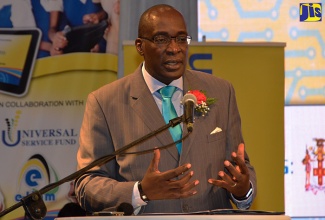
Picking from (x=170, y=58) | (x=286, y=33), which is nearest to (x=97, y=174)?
(x=170, y=58)

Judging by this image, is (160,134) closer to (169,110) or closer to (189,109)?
(169,110)

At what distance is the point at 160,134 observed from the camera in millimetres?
3352

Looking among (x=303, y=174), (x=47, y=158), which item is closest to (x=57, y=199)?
(x=47, y=158)

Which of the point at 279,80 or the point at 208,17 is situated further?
the point at 208,17

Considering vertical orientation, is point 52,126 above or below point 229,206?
above

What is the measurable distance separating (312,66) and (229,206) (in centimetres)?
401

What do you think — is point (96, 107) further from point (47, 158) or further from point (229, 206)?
point (47, 158)

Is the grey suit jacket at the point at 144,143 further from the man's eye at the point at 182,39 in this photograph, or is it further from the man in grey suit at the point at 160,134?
the man's eye at the point at 182,39

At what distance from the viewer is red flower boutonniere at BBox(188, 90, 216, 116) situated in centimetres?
335

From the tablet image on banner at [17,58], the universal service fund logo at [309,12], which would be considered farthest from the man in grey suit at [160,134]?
the universal service fund logo at [309,12]

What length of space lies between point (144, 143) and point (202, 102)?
0.34m

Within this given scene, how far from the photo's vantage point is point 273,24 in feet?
23.4

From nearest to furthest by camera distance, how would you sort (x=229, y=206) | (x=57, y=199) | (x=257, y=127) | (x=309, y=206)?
(x=229, y=206), (x=257, y=127), (x=57, y=199), (x=309, y=206)

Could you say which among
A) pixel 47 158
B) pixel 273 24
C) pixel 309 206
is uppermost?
pixel 273 24
